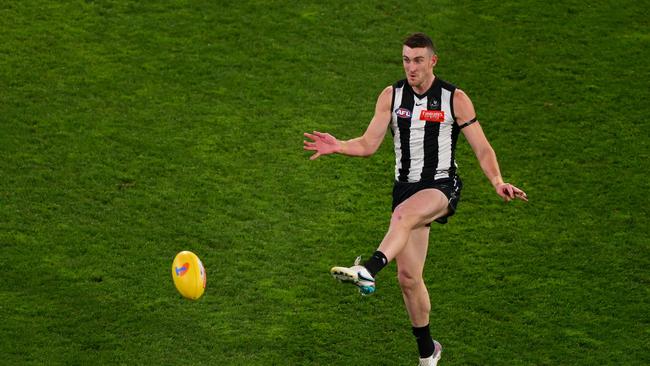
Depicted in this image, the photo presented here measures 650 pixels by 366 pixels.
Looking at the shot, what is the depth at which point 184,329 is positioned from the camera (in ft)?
34.7

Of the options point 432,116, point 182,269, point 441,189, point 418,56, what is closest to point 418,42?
point 418,56

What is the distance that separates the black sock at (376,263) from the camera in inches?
356

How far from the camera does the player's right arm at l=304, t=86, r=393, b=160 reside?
9773mm

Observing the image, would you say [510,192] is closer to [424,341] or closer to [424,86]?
[424,86]

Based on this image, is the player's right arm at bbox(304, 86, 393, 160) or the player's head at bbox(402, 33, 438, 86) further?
the player's right arm at bbox(304, 86, 393, 160)

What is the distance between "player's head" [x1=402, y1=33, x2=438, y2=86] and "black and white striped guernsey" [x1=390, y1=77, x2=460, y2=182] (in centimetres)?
17

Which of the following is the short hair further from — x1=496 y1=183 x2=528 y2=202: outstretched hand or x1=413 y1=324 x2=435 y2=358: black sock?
x1=413 y1=324 x2=435 y2=358: black sock

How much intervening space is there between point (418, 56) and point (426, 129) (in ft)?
2.00

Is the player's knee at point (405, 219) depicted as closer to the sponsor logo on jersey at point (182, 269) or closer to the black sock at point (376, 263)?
the black sock at point (376, 263)

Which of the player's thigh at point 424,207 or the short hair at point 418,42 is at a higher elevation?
the short hair at point 418,42

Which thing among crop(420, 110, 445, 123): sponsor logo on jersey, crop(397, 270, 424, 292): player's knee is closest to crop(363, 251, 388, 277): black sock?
crop(397, 270, 424, 292): player's knee

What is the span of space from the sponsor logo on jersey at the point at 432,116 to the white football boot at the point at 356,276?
1.48m

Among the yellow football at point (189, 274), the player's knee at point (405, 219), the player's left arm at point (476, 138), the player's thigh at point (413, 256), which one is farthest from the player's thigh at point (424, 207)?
the yellow football at point (189, 274)

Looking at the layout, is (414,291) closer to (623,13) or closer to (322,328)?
(322,328)
